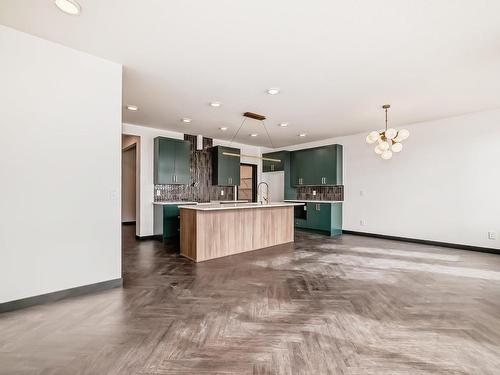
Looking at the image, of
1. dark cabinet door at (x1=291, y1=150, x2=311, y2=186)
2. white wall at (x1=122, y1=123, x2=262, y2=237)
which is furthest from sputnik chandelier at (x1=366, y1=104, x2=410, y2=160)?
white wall at (x1=122, y1=123, x2=262, y2=237)

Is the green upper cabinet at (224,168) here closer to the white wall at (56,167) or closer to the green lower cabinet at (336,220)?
the green lower cabinet at (336,220)

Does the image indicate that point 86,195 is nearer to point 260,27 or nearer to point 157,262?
point 157,262

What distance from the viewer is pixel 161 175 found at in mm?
5809

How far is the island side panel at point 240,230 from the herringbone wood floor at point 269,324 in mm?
589

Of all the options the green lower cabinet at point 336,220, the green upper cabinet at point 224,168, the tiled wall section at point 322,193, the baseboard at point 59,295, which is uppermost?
the green upper cabinet at point 224,168

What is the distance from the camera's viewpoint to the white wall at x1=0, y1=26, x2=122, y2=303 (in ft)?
7.59

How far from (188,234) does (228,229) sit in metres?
0.70

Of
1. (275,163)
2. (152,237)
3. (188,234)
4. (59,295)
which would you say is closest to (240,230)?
(188,234)

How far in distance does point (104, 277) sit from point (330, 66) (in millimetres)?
3570

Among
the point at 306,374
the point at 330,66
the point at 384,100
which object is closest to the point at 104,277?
the point at 306,374

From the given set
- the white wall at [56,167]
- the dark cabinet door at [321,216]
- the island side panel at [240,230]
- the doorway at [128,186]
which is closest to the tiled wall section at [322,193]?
the dark cabinet door at [321,216]

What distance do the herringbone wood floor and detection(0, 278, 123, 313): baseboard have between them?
99 mm

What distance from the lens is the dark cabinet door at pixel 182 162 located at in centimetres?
604

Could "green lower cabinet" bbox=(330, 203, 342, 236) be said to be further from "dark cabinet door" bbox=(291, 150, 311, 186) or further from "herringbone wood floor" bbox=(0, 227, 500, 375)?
"herringbone wood floor" bbox=(0, 227, 500, 375)
